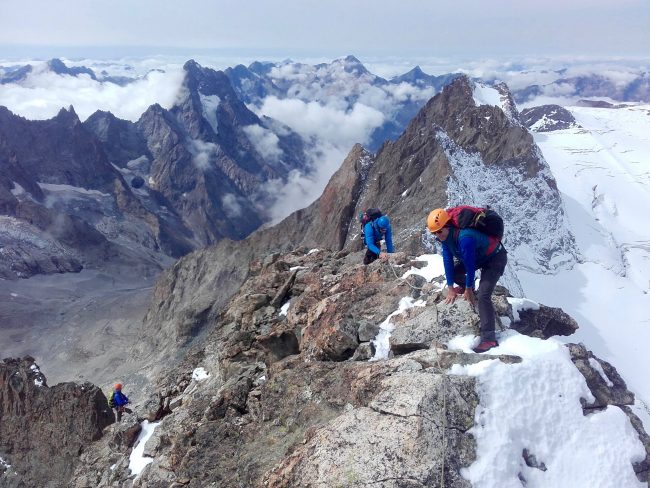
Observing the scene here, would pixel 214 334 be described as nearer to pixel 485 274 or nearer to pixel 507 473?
pixel 485 274

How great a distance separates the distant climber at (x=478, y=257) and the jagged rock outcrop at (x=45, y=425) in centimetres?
2702

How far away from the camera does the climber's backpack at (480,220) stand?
12.2 metres

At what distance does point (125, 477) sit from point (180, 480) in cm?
558

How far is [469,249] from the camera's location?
12.2m

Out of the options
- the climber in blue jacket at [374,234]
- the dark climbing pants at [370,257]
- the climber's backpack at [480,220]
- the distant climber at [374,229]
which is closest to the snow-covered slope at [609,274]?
the dark climbing pants at [370,257]

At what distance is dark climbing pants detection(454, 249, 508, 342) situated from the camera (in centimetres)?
1223

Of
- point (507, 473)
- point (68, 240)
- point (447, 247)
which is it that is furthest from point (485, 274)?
point (68, 240)

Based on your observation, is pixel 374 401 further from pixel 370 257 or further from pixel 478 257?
pixel 370 257

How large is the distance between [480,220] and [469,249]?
0.72 metres

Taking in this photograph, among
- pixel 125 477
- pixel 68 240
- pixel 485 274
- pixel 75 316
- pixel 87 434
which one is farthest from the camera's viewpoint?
pixel 68 240

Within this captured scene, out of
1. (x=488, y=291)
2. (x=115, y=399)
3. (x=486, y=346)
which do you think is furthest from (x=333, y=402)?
(x=115, y=399)

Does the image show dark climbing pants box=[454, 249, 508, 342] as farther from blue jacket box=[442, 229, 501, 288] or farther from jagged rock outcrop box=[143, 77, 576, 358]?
jagged rock outcrop box=[143, 77, 576, 358]

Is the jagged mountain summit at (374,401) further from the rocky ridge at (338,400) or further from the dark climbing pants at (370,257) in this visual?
the dark climbing pants at (370,257)

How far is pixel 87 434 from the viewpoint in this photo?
31984mm
